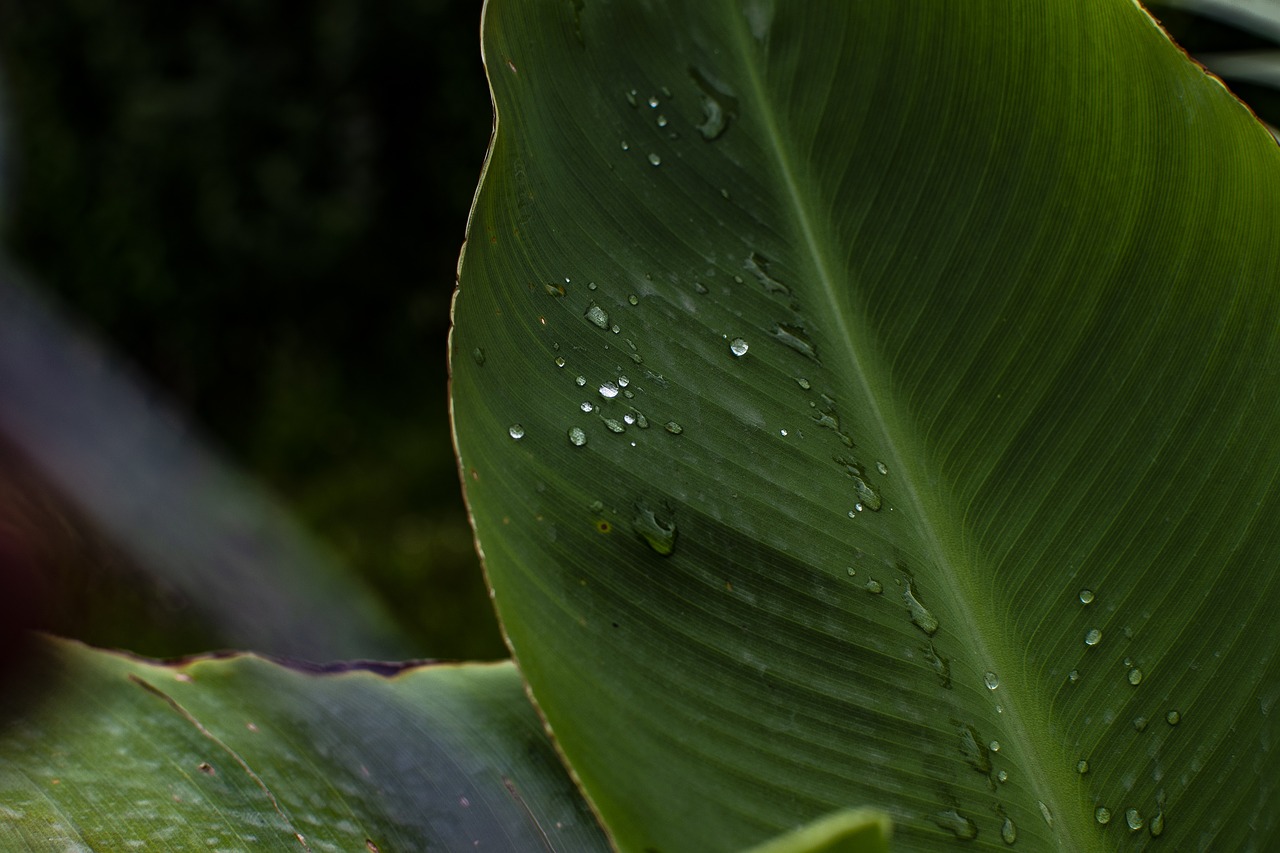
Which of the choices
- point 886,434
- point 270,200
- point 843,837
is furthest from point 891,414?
point 270,200

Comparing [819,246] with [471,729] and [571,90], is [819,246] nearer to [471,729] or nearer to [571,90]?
[571,90]

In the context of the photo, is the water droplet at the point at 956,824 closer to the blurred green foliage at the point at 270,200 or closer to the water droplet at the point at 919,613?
the water droplet at the point at 919,613

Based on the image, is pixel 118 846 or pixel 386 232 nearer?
pixel 118 846

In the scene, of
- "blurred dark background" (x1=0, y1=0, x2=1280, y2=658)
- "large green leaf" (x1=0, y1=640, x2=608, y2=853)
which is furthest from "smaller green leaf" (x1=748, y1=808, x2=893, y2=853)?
"blurred dark background" (x1=0, y1=0, x2=1280, y2=658)

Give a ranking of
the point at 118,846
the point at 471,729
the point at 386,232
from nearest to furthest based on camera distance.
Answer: the point at 118,846
the point at 471,729
the point at 386,232

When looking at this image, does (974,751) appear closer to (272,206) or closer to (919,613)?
(919,613)

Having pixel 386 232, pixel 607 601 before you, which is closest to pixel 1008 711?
pixel 607 601
